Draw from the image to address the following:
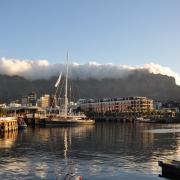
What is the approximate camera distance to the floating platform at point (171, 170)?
35.6 meters

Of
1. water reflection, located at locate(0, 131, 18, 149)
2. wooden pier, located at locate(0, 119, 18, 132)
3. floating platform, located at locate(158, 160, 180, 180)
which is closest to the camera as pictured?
floating platform, located at locate(158, 160, 180, 180)

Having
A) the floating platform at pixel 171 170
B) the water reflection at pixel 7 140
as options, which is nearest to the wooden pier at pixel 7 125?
the water reflection at pixel 7 140

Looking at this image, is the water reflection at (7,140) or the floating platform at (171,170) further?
the water reflection at (7,140)

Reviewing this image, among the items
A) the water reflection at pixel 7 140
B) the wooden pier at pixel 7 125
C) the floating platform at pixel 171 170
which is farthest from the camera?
the wooden pier at pixel 7 125

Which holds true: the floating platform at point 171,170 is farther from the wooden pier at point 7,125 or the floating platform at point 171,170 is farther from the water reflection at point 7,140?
the wooden pier at point 7,125

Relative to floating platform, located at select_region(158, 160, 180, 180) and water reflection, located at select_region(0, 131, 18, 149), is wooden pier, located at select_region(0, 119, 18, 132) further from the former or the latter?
floating platform, located at select_region(158, 160, 180, 180)

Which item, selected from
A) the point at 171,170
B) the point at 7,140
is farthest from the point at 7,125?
the point at 171,170

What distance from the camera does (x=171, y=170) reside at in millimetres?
36625

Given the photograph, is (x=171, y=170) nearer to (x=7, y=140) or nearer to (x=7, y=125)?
(x=7, y=140)

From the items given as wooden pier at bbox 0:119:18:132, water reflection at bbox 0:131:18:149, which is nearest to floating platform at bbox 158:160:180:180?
water reflection at bbox 0:131:18:149

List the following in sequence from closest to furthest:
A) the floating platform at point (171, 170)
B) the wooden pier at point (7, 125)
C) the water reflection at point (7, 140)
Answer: the floating platform at point (171, 170)
the water reflection at point (7, 140)
the wooden pier at point (7, 125)

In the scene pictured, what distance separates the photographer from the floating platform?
35.6m

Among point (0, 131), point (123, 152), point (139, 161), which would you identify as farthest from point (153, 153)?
point (0, 131)

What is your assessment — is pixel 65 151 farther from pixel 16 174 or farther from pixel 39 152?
pixel 16 174
